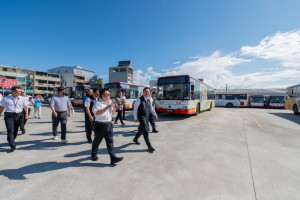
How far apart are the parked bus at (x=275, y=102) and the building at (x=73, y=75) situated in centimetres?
6646

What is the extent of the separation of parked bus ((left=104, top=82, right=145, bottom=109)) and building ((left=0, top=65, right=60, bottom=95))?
51.9 m

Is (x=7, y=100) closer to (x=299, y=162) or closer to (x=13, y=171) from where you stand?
(x=13, y=171)

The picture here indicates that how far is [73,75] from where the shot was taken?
7000 centimetres

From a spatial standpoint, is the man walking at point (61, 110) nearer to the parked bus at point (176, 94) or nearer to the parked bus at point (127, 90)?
the parked bus at point (176, 94)

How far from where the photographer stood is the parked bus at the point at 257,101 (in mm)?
23250

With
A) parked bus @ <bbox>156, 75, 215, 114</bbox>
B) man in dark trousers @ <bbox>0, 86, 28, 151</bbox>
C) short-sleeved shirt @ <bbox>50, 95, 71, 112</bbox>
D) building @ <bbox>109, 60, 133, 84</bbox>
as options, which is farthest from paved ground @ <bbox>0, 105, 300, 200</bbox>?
building @ <bbox>109, 60, 133, 84</bbox>

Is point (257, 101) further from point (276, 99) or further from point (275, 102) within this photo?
point (276, 99)

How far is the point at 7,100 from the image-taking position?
3834 mm

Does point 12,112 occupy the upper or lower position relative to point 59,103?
lower

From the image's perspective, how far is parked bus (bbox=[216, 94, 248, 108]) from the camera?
77.9ft

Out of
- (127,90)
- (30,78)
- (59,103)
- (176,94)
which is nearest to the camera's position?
(59,103)

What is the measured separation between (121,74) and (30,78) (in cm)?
3947

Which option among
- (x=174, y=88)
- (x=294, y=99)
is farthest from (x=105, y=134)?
(x=294, y=99)

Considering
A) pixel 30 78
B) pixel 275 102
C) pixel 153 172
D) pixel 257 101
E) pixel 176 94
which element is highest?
pixel 30 78
